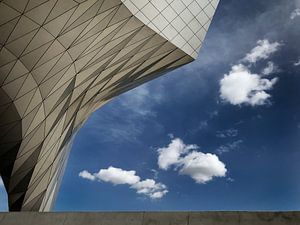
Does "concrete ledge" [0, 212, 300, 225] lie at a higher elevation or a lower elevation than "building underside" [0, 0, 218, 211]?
lower

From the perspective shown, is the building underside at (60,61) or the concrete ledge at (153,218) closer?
the concrete ledge at (153,218)

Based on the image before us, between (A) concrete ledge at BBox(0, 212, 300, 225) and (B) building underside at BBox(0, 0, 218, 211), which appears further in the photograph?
(B) building underside at BBox(0, 0, 218, 211)

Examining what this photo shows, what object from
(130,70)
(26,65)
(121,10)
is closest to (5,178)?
(26,65)

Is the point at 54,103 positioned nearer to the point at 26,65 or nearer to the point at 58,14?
the point at 26,65

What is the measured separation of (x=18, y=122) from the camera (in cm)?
2752

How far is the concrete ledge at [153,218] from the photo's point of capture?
999 centimetres

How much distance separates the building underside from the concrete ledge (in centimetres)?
1482

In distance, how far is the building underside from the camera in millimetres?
22859

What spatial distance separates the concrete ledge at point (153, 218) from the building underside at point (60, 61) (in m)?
14.8

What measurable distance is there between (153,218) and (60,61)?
719 inches

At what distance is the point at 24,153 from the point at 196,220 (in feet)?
76.6

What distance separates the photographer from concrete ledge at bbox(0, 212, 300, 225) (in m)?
9.99

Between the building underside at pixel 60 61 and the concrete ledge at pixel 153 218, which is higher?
the building underside at pixel 60 61

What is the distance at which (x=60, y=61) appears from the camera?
26.0 m
